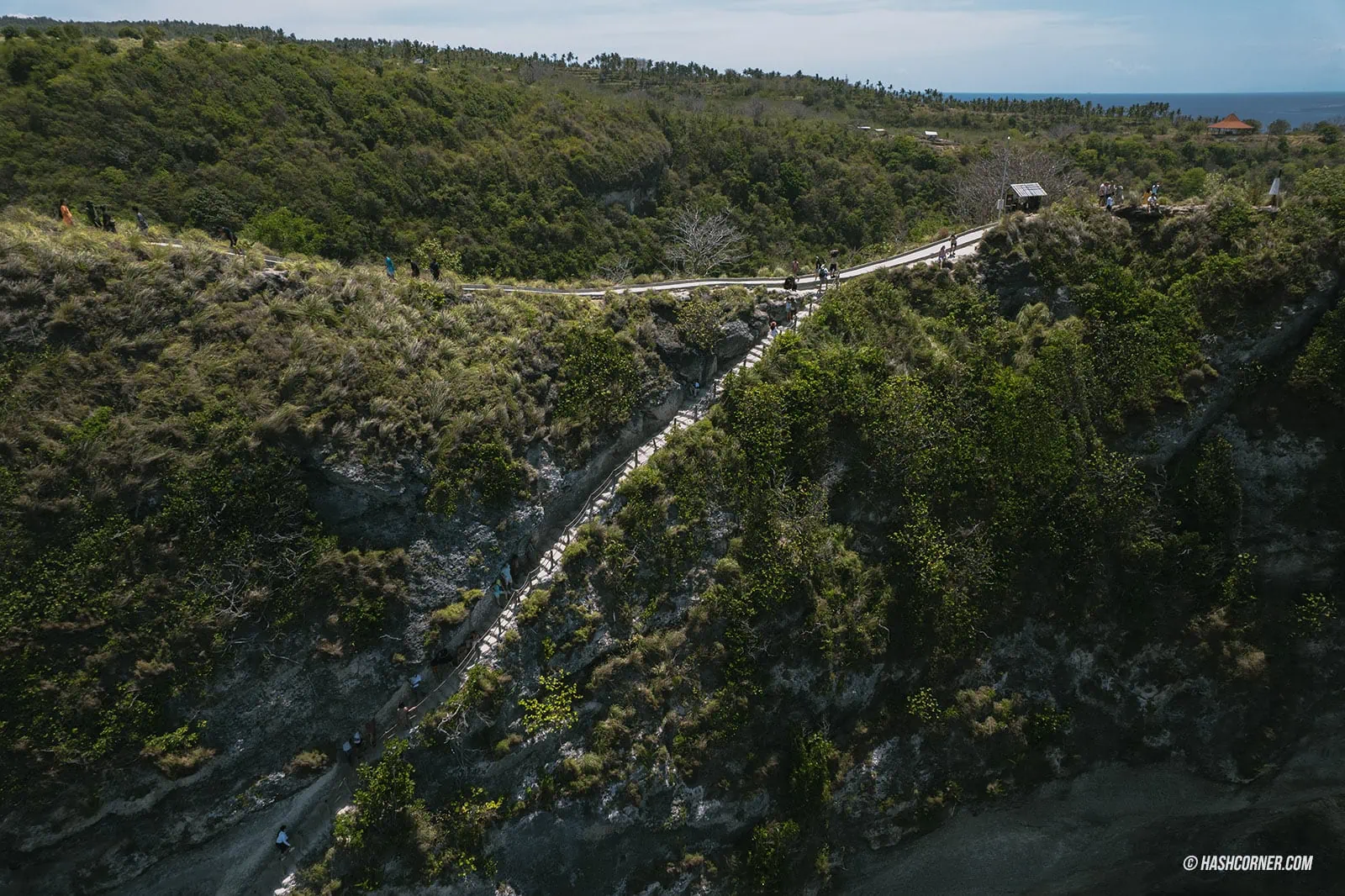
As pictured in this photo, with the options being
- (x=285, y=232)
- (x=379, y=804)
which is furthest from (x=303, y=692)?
(x=285, y=232)

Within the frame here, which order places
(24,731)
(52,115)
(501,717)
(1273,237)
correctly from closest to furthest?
1. (24,731)
2. (501,717)
3. (1273,237)
4. (52,115)

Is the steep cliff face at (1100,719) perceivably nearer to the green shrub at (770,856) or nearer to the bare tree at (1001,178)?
the green shrub at (770,856)

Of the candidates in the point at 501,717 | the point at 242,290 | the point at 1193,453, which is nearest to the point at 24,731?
the point at 501,717

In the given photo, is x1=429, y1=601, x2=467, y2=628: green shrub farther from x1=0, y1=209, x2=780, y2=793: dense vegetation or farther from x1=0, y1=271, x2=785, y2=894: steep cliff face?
x1=0, y1=209, x2=780, y2=793: dense vegetation

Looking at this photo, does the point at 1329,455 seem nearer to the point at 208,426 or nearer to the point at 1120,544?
the point at 1120,544

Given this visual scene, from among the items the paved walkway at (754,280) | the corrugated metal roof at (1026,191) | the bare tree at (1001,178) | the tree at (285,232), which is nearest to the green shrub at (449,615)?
the paved walkway at (754,280)
